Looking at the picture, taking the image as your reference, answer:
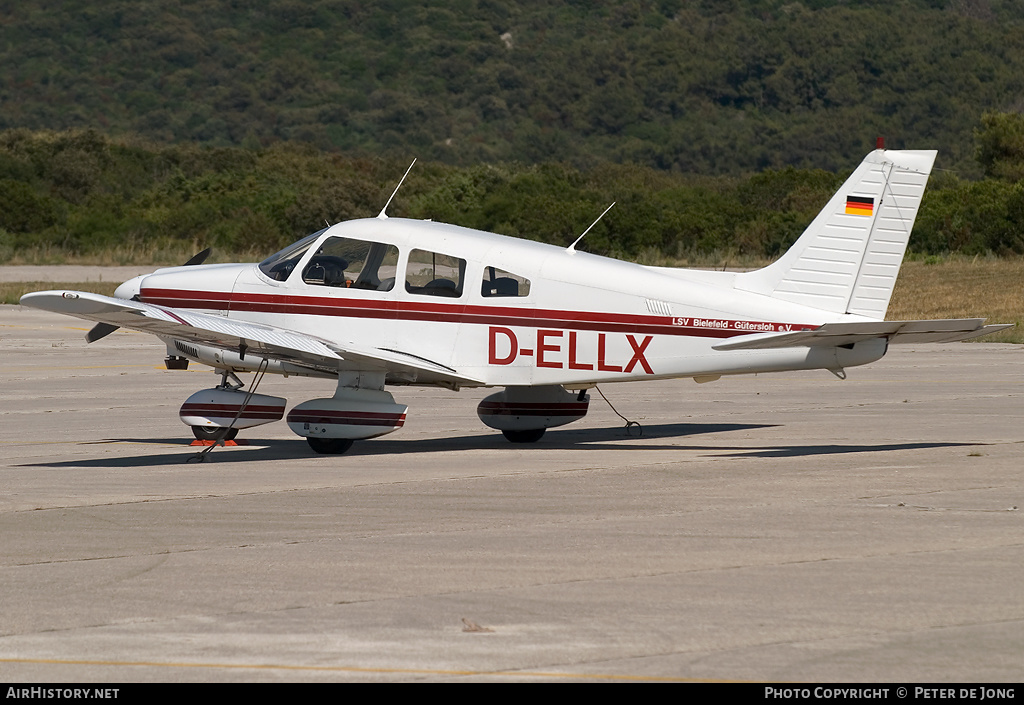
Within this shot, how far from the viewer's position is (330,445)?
13.6 metres

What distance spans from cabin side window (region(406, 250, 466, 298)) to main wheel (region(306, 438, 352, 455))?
1.62m

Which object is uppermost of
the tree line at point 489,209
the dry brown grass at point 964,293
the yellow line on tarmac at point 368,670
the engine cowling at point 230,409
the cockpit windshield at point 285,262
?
the cockpit windshield at point 285,262

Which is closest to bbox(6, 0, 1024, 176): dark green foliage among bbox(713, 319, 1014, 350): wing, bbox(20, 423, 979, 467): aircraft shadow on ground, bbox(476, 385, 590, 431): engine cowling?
bbox(20, 423, 979, 467): aircraft shadow on ground

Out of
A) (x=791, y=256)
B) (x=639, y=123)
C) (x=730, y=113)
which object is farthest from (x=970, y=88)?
(x=791, y=256)

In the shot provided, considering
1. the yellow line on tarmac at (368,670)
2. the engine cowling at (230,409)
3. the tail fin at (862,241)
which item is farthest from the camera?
the engine cowling at (230,409)

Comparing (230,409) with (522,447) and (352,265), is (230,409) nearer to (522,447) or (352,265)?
(352,265)

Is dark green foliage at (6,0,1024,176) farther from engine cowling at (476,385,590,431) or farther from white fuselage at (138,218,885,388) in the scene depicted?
white fuselage at (138,218,885,388)

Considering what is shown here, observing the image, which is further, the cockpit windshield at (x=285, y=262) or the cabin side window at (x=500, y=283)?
the cockpit windshield at (x=285, y=262)

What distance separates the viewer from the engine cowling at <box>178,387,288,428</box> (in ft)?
44.2

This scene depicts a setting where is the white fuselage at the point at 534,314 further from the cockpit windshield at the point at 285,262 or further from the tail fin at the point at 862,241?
the tail fin at the point at 862,241

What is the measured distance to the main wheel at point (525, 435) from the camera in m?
14.5

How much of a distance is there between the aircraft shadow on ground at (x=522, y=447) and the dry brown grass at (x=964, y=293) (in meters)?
13.8

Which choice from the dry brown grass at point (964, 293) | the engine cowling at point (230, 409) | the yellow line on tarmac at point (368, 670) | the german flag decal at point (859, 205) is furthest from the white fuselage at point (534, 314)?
the dry brown grass at point (964, 293)

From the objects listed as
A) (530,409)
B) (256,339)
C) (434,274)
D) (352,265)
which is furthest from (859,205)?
(256,339)
